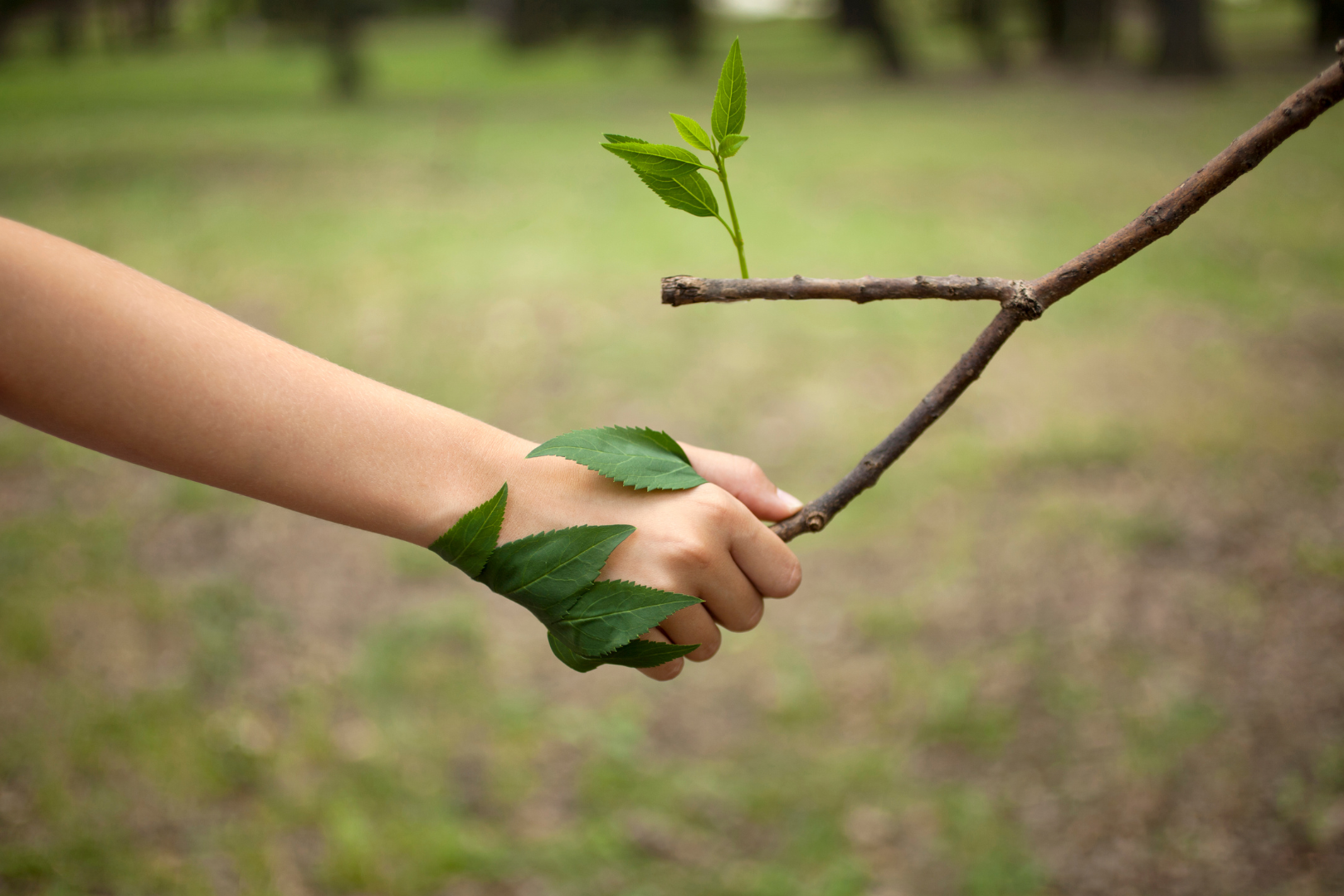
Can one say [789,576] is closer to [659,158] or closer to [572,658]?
[572,658]

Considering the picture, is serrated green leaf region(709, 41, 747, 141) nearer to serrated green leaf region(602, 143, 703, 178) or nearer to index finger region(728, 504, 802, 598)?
serrated green leaf region(602, 143, 703, 178)

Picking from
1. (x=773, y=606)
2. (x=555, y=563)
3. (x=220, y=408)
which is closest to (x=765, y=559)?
(x=555, y=563)

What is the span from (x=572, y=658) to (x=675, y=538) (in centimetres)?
23

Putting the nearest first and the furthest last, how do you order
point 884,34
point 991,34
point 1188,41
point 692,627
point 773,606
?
point 692,627 < point 773,606 < point 1188,41 < point 884,34 < point 991,34

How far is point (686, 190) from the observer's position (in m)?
1.17

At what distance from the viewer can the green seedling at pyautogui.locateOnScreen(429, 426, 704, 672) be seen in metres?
1.16

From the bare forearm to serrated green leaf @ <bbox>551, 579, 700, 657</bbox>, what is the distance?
0.24 m

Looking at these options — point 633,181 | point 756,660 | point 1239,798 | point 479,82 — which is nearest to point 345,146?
point 633,181

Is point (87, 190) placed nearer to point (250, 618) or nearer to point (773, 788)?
point (250, 618)

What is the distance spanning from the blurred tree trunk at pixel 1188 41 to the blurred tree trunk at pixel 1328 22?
12.6ft

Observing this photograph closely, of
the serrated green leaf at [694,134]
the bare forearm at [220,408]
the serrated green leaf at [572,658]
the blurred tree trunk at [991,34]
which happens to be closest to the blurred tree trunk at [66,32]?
the blurred tree trunk at [991,34]

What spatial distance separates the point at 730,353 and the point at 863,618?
2.92 meters

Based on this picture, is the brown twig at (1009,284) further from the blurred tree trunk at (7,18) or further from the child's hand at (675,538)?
the blurred tree trunk at (7,18)

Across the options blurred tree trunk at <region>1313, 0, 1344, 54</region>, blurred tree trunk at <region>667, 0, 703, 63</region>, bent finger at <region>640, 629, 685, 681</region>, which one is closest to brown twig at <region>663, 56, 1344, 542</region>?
bent finger at <region>640, 629, 685, 681</region>
